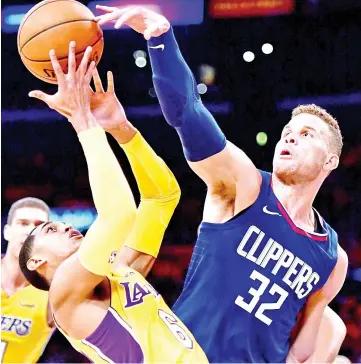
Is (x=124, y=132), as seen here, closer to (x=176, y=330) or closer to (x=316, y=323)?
(x=176, y=330)

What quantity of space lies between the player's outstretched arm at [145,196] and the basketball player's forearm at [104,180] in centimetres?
43

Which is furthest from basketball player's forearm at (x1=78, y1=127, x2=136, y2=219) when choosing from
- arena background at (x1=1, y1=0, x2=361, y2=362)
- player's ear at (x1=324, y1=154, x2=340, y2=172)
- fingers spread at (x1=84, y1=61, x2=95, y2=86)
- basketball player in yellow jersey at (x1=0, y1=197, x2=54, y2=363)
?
arena background at (x1=1, y1=0, x2=361, y2=362)

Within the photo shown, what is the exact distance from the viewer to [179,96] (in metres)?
2.03

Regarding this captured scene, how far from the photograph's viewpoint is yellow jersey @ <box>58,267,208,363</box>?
2.14m

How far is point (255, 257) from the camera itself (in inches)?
90.8

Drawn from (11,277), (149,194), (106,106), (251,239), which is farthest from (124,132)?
(11,277)

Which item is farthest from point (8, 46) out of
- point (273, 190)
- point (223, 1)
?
point (273, 190)

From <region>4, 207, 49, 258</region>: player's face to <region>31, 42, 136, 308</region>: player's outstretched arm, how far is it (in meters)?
1.71

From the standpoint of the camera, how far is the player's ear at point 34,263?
2330 mm

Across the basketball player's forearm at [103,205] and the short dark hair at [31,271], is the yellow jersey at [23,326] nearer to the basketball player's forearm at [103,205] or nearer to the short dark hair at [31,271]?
the short dark hair at [31,271]

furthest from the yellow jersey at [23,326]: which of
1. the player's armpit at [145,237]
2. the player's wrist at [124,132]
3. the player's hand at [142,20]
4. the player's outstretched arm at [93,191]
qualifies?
the player's hand at [142,20]

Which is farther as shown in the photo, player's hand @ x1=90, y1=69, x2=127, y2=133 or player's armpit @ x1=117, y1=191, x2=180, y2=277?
player's armpit @ x1=117, y1=191, x2=180, y2=277

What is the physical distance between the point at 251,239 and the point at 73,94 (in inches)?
31.4

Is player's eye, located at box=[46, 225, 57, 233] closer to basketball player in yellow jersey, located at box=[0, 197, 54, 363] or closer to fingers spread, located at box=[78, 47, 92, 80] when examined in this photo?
fingers spread, located at box=[78, 47, 92, 80]
